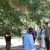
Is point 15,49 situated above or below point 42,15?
below

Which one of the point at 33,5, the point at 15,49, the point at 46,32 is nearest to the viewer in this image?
the point at 33,5

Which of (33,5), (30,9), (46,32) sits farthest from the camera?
(46,32)

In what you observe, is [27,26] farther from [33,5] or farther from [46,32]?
[46,32]

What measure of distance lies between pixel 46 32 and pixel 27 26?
4.79 meters

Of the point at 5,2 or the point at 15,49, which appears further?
the point at 15,49

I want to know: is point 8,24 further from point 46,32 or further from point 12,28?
point 46,32

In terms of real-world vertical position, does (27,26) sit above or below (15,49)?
above

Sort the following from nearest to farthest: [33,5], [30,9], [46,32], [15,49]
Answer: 1. [33,5]
2. [30,9]
3. [46,32]
4. [15,49]

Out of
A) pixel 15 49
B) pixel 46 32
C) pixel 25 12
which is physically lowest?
pixel 15 49

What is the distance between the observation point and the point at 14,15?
28.1 feet

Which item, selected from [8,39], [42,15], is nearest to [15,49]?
[8,39]

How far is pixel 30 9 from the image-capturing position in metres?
8.73

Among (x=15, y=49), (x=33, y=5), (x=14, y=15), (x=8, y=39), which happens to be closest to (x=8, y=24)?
(x=14, y=15)

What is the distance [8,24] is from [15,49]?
940cm
